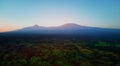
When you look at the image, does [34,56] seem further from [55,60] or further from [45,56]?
[55,60]

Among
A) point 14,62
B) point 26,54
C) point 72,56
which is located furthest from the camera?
point 26,54

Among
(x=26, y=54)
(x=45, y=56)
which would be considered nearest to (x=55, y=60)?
(x=45, y=56)

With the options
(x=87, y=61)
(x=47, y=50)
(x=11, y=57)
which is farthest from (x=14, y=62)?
(x=87, y=61)

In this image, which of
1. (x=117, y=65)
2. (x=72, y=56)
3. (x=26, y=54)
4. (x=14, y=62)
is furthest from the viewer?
(x=26, y=54)

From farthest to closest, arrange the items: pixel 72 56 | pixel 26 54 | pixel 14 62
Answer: pixel 26 54
pixel 72 56
pixel 14 62

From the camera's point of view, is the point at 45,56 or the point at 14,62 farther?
the point at 45,56

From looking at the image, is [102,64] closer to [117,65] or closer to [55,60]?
[117,65]

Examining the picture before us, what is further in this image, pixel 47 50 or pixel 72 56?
pixel 47 50

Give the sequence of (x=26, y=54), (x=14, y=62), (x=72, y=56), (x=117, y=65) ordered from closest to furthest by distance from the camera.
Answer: (x=117, y=65)
(x=14, y=62)
(x=72, y=56)
(x=26, y=54)
